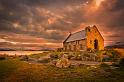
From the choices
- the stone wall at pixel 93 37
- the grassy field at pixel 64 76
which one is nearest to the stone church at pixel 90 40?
the stone wall at pixel 93 37

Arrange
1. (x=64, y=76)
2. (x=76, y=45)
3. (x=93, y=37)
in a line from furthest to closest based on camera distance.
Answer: (x=76, y=45), (x=93, y=37), (x=64, y=76)

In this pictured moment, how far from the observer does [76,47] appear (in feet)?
208

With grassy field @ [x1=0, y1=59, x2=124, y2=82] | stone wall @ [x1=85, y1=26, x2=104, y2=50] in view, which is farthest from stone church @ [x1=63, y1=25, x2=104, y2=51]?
grassy field @ [x1=0, y1=59, x2=124, y2=82]

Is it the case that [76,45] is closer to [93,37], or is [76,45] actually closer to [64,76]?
[93,37]

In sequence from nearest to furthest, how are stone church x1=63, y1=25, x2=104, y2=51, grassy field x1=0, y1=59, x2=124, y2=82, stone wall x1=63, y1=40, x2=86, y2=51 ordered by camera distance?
grassy field x1=0, y1=59, x2=124, y2=82
stone church x1=63, y1=25, x2=104, y2=51
stone wall x1=63, y1=40, x2=86, y2=51

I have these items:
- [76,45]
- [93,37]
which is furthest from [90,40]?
[76,45]

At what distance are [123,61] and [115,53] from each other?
21880mm

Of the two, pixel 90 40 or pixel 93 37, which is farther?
pixel 93 37

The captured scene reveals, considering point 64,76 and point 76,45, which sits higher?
point 76,45

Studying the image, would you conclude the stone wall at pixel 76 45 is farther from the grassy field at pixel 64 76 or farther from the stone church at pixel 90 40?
the grassy field at pixel 64 76

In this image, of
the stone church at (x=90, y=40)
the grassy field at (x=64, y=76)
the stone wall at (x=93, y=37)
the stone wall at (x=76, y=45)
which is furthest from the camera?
the stone wall at (x=76, y=45)

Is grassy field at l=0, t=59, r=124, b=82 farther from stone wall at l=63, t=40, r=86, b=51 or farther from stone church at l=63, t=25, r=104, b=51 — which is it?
stone wall at l=63, t=40, r=86, b=51

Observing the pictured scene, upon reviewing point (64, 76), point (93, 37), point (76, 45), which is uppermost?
point (93, 37)

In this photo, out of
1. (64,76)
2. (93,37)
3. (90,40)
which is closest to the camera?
(64,76)
